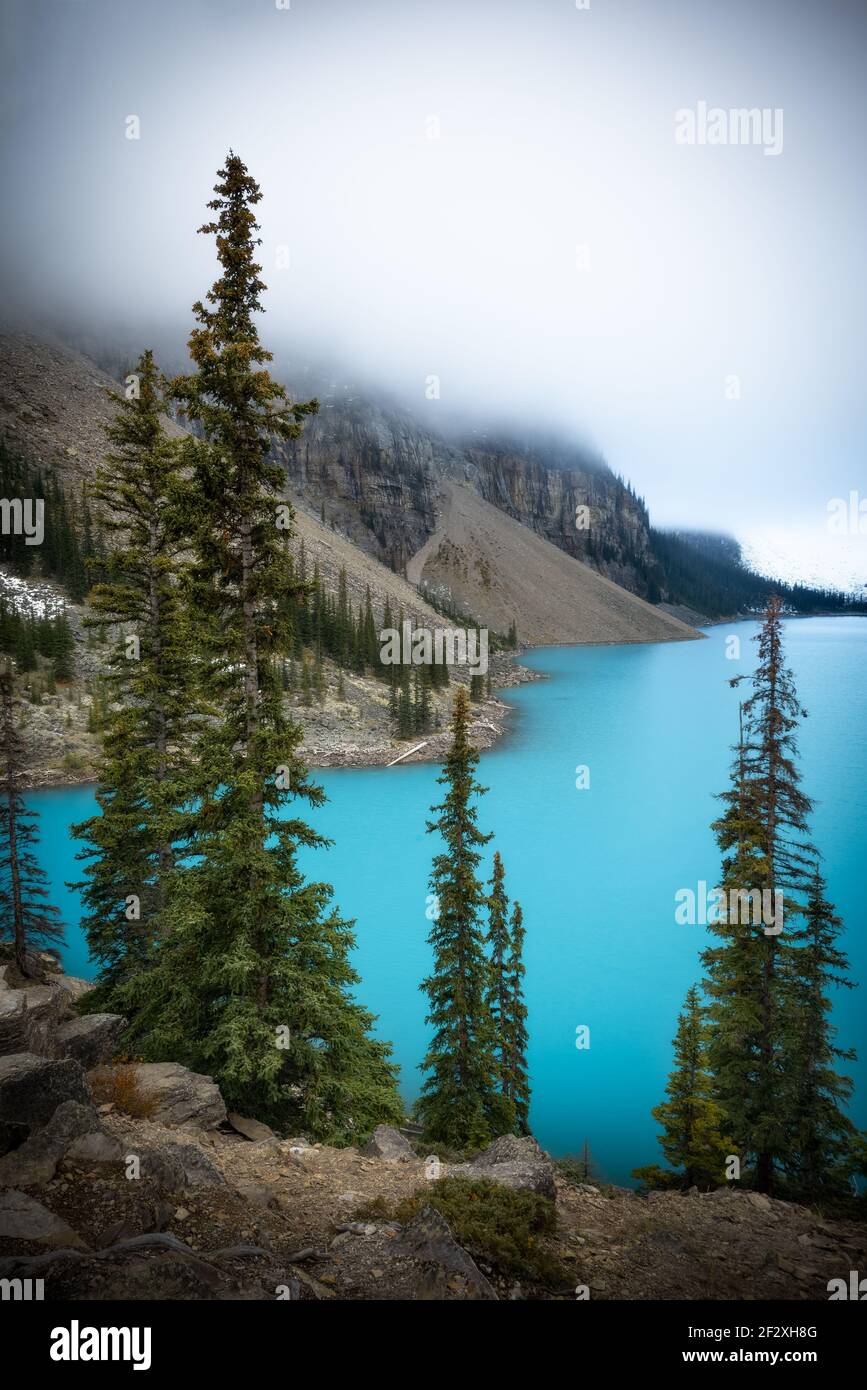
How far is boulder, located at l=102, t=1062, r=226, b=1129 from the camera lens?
917 cm

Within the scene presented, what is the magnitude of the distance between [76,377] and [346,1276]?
407 ft

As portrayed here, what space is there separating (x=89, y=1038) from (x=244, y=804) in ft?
14.2

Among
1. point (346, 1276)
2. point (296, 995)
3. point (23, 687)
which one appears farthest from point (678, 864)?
point (23, 687)

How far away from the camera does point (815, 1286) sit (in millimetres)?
6805

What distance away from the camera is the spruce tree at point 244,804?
372 inches

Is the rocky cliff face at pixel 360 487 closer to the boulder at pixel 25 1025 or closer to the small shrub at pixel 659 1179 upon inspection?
the small shrub at pixel 659 1179

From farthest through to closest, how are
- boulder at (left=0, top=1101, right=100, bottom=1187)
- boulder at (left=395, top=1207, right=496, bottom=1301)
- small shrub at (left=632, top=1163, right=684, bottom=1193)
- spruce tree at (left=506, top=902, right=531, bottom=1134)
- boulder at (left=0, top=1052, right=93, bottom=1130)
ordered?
spruce tree at (left=506, top=902, right=531, bottom=1134) < small shrub at (left=632, top=1163, right=684, bottom=1193) < boulder at (left=0, top=1052, right=93, bottom=1130) < boulder at (left=0, top=1101, right=100, bottom=1187) < boulder at (left=395, top=1207, right=496, bottom=1301)

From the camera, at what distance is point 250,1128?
984cm

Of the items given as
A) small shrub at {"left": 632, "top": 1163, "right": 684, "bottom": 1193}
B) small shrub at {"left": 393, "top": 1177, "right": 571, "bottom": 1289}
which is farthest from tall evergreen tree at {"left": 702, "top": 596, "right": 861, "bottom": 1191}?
small shrub at {"left": 393, "top": 1177, "right": 571, "bottom": 1289}

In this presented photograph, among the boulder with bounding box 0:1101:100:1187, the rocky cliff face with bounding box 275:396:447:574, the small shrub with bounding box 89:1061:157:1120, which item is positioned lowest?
the small shrub with bounding box 89:1061:157:1120

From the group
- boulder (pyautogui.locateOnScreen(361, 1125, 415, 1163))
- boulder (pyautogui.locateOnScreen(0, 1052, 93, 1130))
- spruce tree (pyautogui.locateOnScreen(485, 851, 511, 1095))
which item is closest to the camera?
boulder (pyautogui.locateOnScreen(0, 1052, 93, 1130))

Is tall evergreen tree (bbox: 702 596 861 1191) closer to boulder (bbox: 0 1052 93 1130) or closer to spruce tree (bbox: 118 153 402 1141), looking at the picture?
spruce tree (bbox: 118 153 402 1141)

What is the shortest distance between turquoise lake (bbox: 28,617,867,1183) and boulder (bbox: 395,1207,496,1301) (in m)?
13.0

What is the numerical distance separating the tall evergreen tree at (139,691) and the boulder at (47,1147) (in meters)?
7.11
